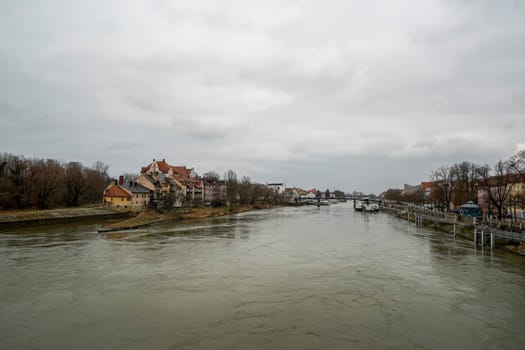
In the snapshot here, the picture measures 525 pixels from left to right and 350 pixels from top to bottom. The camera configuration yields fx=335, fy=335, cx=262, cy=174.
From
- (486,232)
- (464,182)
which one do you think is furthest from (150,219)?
(464,182)

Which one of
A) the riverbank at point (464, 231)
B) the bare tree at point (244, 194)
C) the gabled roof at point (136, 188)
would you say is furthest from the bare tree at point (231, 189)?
the riverbank at point (464, 231)

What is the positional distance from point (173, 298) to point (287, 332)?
4797 millimetres

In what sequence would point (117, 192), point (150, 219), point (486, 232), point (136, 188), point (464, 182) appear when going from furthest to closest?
point (136, 188)
point (117, 192)
point (464, 182)
point (150, 219)
point (486, 232)

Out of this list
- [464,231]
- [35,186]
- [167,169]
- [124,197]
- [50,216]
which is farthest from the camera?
[167,169]

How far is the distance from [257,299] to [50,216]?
3704 centimetres

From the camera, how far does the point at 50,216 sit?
129 ft

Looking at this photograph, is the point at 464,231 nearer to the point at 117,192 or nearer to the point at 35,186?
the point at 117,192

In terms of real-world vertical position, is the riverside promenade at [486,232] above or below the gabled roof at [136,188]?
below

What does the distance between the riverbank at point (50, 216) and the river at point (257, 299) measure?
16.9 meters

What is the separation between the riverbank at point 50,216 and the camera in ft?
114

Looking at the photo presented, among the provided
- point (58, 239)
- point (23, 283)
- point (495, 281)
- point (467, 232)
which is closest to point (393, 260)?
point (495, 281)

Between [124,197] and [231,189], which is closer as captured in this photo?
[124,197]

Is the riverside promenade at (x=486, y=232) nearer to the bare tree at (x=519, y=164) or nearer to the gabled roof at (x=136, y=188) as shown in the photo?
the bare tree at (x=519, y=164)

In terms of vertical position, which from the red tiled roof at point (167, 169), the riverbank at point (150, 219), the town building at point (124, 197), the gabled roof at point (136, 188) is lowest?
the riverbank at point (150, 219)
